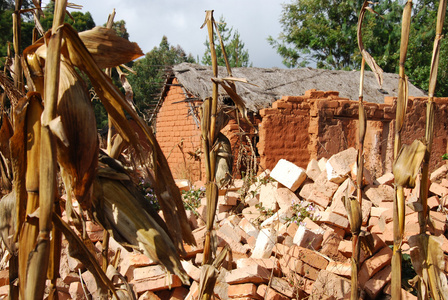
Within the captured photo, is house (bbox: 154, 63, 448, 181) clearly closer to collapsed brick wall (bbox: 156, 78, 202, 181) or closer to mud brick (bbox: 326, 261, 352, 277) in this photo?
collapsed brick wall (bbox: 156, 78, 202, 181)

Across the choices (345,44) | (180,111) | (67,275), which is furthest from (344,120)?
(345,44)

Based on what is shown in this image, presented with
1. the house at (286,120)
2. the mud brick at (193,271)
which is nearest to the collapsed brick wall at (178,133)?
the house at (286,120)

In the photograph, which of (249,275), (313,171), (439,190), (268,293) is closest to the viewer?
(268,293)

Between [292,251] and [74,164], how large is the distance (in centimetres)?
294

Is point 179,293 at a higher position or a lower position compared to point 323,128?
lower

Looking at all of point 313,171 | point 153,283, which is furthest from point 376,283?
point 313,171

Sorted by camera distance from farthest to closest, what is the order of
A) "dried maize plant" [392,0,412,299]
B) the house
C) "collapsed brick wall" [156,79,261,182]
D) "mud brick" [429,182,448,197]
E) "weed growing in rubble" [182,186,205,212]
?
1. "collapsed brick wall" [156,79,261,182]
2. the house
3. "weed growing in rubble" [182,186,205,212]
4. "mud brick" [429,182,448,197]
5. "dried maize plant" [392,0,412,299]

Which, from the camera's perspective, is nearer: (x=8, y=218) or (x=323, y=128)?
(x=8, y=218)

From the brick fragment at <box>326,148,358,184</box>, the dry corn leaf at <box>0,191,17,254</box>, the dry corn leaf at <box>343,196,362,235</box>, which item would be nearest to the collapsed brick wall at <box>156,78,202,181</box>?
the brick fragment at <box>326,148,358,184</box>

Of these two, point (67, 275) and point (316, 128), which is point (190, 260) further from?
point (316, 128)

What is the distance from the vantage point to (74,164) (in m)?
0.73

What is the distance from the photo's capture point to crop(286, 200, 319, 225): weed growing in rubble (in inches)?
181


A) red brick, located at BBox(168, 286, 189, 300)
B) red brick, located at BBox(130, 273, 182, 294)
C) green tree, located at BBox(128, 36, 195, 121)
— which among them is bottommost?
red brick, located at BBox(168, 286, 189, 300)

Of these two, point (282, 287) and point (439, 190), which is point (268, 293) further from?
point (439, 190)
